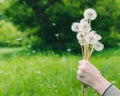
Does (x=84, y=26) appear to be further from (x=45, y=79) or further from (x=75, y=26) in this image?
(x=45, y=79)

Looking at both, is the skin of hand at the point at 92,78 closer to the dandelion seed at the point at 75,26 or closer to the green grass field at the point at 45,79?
the dandelion seed at the point at 75,26

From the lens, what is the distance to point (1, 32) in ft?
57.3

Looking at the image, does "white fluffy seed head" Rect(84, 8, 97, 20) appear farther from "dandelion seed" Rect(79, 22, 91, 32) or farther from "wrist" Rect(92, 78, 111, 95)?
"wrist" Rect(92, 78, 111, 95)

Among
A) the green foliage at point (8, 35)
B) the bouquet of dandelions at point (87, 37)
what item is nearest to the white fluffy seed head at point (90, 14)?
the bouquet of dandelions at point (87, 37)

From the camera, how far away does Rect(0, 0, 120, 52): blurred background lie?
1387 cm

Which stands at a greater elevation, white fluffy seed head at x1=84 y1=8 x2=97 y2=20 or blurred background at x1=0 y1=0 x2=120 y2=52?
white fluffy seed head at x1=84 y1=8 x2=97 y2=20

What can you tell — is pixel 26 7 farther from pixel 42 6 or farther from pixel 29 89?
pixel 29 89

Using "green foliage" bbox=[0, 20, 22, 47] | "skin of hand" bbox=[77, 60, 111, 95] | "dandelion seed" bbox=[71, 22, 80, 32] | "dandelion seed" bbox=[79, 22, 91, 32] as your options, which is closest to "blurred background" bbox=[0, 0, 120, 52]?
"green foliage" bbox=[0, 20, 22, 47]

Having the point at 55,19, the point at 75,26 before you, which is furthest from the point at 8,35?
the point at 75,26

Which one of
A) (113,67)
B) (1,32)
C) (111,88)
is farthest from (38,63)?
(1,32)

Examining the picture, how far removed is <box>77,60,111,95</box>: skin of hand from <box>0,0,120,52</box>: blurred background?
11472 millimetres

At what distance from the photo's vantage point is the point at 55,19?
14117 millimetres

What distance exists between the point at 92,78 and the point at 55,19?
11.9 meters

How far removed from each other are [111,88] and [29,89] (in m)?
2.63
